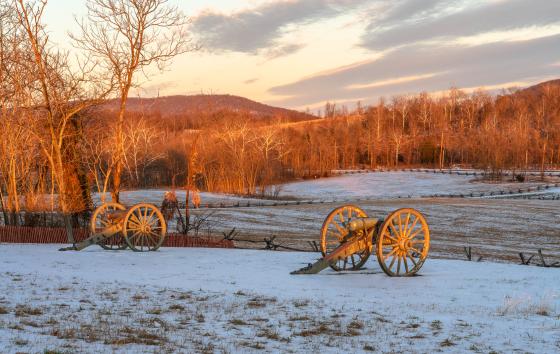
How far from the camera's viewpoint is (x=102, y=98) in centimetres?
2311

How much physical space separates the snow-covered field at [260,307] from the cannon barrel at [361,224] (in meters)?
1.21

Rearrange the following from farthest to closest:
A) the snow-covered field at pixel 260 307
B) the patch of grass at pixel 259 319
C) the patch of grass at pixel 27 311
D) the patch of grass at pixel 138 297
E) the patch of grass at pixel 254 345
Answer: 1. the patch of grass at pixel 138 297
2. the patch of grass at pixel 259 319
3. the patch of grass at pixel 27 311
4. the snow-covered field at pixel 260 307
5. the patch of grass at pixel 254 345

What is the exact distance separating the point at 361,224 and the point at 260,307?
→ 4996 millimetres

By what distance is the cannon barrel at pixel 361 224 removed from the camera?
14336 mm

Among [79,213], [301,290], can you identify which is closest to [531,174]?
[79,213]

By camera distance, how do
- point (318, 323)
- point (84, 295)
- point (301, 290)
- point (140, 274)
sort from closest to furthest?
1. point (318, 323)
2. point (84, 295)
3. point (301, 290)
4. point (140, 274)

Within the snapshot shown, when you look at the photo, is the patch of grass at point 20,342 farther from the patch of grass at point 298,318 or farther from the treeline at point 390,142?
the treeline at point 390,142

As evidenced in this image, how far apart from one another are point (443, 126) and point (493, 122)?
1133cm

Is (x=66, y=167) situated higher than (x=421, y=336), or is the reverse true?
(x=66, y=167)

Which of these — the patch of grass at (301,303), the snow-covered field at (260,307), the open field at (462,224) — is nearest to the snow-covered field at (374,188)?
the open field at (462,224)

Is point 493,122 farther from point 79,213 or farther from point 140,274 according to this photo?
point 140,274

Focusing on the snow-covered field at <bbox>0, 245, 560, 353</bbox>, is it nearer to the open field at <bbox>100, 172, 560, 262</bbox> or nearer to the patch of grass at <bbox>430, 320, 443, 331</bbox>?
the patch of grass at <bbox>430, 320, 443, 331</bbox>

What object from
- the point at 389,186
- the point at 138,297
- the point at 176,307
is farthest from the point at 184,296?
the point at 389,186

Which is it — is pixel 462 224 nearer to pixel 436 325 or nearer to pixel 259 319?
pixel 436 325
